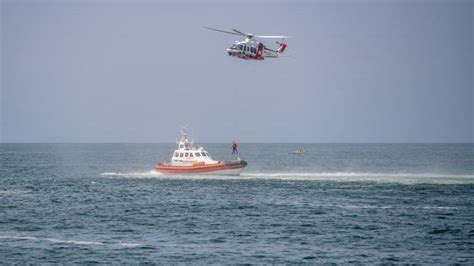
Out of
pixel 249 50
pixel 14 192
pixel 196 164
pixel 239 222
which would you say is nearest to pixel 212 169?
pixel 196 164

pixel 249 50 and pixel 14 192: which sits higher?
pixel 249 50

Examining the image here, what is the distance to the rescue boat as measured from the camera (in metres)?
86.1

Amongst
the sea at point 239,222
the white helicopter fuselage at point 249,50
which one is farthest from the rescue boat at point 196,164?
the white helicopter fuselage at point 249,50

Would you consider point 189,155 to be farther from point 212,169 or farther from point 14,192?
point 14,192

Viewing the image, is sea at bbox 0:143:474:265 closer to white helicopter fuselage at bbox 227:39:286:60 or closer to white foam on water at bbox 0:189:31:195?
white foam on water at bbox 0:189:31:195

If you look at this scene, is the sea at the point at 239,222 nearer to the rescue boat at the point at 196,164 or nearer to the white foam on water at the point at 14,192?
the white foam on water at the point at 14,192

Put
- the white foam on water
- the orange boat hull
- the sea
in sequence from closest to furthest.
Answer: the sea
the white foam on water
the orange boat hull

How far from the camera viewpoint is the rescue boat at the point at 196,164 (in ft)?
283

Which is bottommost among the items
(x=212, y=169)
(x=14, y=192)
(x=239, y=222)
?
(x=239, y=222)

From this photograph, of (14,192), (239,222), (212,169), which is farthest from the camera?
(212,169)

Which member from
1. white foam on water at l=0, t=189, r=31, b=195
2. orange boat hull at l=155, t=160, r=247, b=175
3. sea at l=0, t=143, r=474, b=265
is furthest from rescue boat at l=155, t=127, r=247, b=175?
white foam on water at l=0, t=189, r=31, b=195

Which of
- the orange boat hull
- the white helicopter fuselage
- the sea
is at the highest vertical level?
the white helicopter fuselage

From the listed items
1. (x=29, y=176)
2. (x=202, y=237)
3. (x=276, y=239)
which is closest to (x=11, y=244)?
(x=202, y=237)

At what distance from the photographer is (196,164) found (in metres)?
86.6
